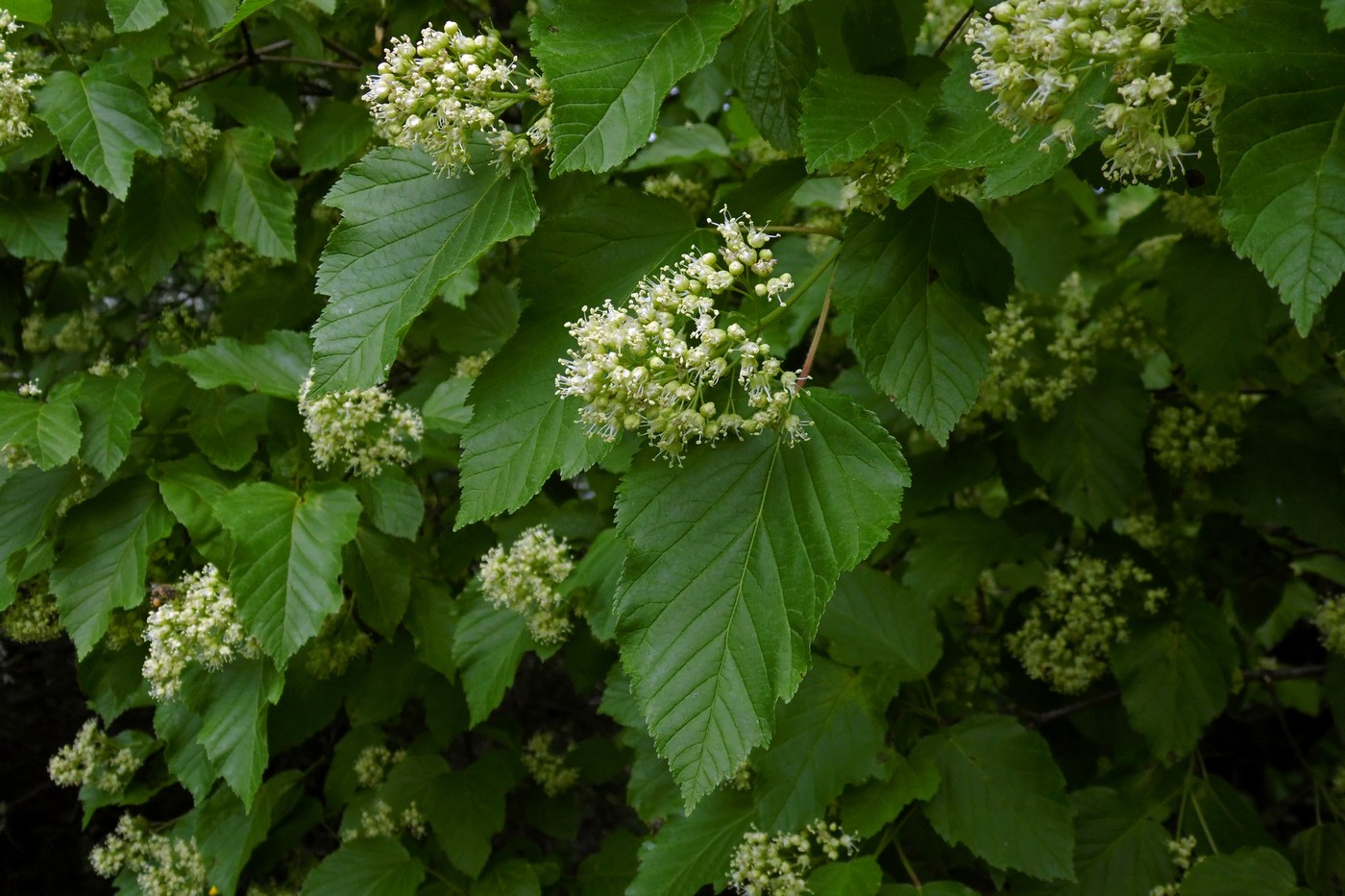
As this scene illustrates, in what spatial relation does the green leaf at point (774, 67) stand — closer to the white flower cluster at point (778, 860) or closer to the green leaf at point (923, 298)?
the green leaf at point (923, 298)

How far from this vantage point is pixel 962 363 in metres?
1.62

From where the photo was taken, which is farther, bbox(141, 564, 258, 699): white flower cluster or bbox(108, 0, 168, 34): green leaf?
bbox(141, 564, 258, 699): white flower cluster

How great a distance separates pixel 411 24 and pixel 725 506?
1.90 metres

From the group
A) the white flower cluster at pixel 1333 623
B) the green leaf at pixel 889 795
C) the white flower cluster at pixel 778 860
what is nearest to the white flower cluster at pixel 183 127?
the white flower cluster at pixel 778 860

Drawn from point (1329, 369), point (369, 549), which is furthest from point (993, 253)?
point (1329, 369)

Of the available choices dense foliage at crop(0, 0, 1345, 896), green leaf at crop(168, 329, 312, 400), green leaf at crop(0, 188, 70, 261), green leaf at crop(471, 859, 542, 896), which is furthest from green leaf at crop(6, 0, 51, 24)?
green leaf at crop(471, 859, 542, 896)

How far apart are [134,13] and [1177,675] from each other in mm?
2990

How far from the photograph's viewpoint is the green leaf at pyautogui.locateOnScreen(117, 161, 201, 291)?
268 centimetres

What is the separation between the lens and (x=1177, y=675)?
8.65 feet

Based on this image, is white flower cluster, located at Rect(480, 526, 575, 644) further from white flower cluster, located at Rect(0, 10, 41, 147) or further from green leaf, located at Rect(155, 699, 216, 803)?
white flower cluster, located at Rect(0, 10, 41, 147)

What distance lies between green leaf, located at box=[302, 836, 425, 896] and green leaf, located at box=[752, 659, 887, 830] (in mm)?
1284

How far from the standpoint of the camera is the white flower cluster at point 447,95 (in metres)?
1.51

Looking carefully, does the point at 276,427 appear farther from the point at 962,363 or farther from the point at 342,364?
the point at 962,363

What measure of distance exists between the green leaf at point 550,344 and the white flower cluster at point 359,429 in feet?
2.88
